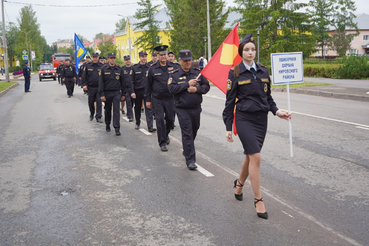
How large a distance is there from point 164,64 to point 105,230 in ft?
15.9

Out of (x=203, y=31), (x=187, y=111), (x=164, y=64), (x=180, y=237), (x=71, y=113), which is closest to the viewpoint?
(x=180, y=237)

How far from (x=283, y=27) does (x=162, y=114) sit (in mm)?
44168

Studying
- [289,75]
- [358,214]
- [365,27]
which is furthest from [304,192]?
[365,27]

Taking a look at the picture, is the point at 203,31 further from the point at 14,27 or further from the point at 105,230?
the point at 14,27

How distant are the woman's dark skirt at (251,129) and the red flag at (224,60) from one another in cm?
120

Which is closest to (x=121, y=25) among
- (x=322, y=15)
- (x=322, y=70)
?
(x=322, y=15)

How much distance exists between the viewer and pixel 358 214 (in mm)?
4438

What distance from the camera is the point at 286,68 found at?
5.44 metres

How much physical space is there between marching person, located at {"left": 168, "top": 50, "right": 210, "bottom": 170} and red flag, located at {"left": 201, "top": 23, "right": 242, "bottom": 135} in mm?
493

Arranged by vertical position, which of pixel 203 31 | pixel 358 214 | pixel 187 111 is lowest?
pixel 358 214

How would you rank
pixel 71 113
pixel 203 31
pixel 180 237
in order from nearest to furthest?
1. pixel 180 237
2. pixel 71 113
3. pixel 203 31

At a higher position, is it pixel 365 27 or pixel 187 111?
pixel 365 27

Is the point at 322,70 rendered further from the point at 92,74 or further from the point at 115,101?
the point at 115,101

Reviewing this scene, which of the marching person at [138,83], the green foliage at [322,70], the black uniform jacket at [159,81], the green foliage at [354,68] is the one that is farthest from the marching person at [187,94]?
the green foliage at [322,70]
